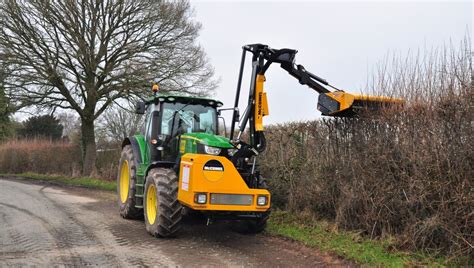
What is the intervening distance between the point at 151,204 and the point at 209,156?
172 cm

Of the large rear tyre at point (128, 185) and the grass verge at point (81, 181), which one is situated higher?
the large rear tyre at point (128, 185)

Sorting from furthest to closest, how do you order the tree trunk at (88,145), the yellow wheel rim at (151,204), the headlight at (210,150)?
1. the tree trunk at (88,145)
2. the yellow wheel rim at (151,204)
3. the headlight at (210,150)

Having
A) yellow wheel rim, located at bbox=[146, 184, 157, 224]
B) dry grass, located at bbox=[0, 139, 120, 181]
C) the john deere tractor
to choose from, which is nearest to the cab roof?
the john deere tractor

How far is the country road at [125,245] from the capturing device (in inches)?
229

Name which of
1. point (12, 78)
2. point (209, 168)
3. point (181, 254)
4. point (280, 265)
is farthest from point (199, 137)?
point (12, 78)

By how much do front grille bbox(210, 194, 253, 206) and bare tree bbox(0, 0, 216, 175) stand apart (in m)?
12.9

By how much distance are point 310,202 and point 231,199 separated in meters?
1.96

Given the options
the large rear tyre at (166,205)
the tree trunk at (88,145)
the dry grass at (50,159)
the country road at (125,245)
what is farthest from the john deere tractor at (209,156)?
the tree trunk at (88,145)

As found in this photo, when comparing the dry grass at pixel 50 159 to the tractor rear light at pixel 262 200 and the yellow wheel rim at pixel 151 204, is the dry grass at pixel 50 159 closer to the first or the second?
the yellow wheel rim at pixel 151 204

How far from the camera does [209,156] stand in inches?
257

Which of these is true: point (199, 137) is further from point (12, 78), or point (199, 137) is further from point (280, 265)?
point (12, 78)

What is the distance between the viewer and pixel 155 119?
27.1ft

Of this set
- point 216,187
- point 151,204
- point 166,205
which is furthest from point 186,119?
point 216,187

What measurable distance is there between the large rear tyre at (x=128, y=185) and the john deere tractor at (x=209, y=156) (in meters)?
0.02
